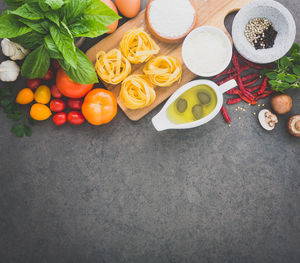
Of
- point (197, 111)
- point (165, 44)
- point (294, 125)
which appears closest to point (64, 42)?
point (165, 44)

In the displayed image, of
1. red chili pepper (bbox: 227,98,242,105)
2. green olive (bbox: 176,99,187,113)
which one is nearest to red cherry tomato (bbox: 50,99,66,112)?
green olive (bbox: 176,99,187,113)

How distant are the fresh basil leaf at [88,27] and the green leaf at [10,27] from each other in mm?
122

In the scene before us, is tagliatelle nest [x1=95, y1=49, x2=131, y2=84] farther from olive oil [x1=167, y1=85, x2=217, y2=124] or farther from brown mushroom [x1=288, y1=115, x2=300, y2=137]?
brown mushroom [x1=288, y1=115, x2=300, y2=137]

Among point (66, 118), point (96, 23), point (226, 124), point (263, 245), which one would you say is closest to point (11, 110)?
point (66, 118)

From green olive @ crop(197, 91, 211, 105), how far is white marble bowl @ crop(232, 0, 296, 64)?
21 cm

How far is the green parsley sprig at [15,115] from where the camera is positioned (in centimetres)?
104

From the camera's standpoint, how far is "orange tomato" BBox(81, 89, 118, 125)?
96 centimetres

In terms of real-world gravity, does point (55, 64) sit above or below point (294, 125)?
above

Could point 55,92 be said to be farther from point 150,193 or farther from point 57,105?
point 150,193

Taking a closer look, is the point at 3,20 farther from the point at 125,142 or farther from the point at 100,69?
the point at 125,142

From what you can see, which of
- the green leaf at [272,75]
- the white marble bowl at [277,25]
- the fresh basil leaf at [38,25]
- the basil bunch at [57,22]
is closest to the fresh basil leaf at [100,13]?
the basil bunch at [57,22]

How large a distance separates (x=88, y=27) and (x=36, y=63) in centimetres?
24

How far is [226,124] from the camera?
109 cm

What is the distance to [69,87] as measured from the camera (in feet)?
3.17
